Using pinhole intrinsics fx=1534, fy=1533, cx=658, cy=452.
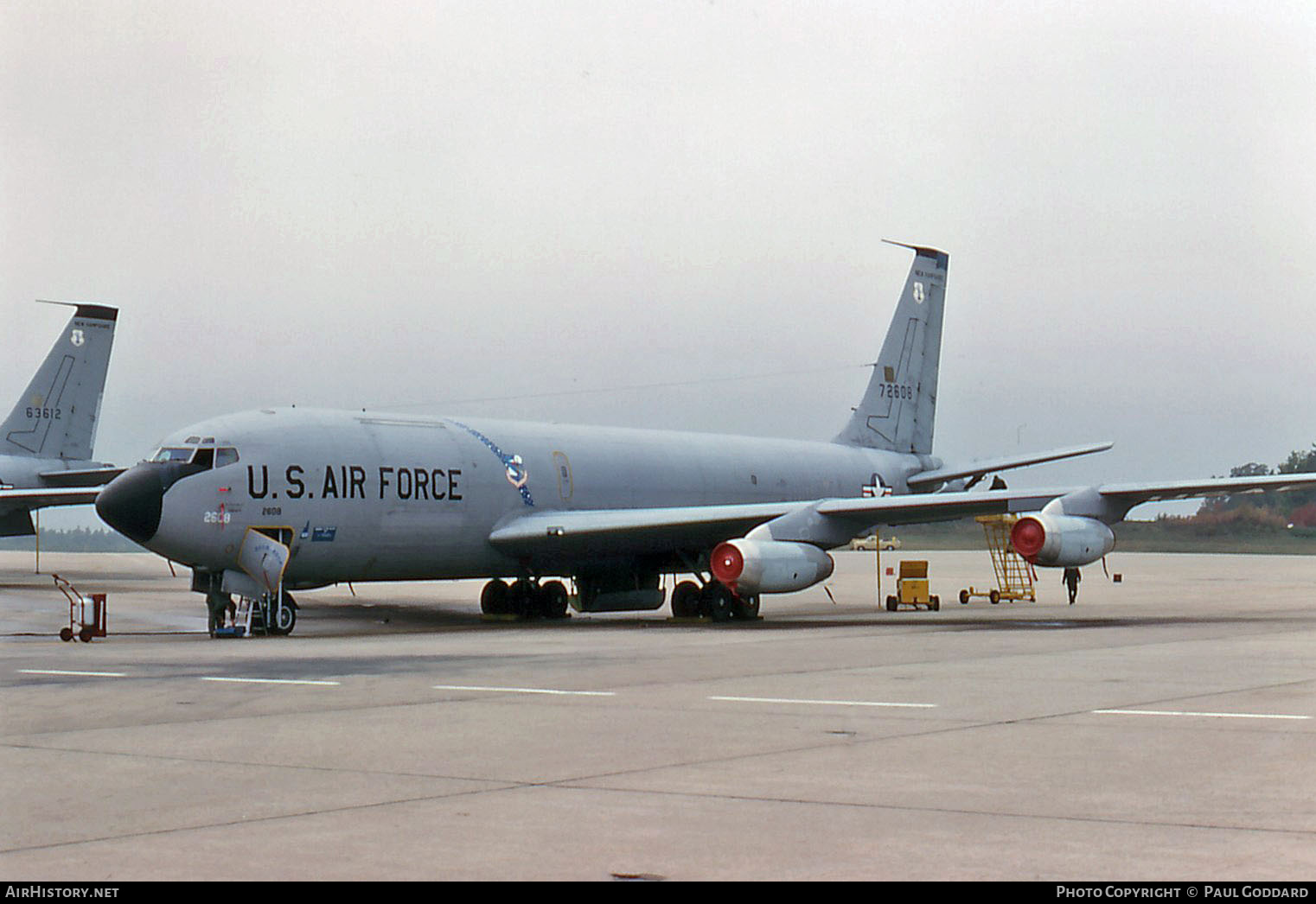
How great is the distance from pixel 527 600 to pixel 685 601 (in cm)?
328

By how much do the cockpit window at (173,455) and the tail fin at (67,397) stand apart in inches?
967

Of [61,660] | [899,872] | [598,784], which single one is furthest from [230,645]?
[899,872]

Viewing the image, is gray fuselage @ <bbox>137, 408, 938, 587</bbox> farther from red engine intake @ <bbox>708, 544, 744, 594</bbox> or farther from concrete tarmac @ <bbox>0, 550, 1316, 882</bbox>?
concrete tarmac @ <bbox>0, 550, 1316, 882</bbox>

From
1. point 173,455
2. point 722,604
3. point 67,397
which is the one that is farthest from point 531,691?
point 67,397

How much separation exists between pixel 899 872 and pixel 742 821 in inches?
51.2

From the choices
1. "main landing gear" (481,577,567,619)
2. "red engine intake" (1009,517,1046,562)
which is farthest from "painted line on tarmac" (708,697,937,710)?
"main landing gear" (481,577,567,619)

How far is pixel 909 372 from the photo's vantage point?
3950 cm

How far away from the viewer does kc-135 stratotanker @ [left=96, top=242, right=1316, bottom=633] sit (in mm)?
24281

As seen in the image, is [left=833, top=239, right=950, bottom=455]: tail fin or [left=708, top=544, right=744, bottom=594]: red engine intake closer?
[left=708, top=544, right=744, bottom=594]: red engine intake

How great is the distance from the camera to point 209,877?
6.25m

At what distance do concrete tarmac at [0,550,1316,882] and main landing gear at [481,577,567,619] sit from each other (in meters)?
10.5

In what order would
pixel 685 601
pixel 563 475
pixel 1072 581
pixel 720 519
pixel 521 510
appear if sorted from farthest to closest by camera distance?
pixel 1072 581 < pixel 685 601 < pixel 563 475 < pixel 521 510 < pixel 720 519

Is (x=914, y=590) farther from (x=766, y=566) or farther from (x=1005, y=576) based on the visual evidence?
(x=766, y=566)
